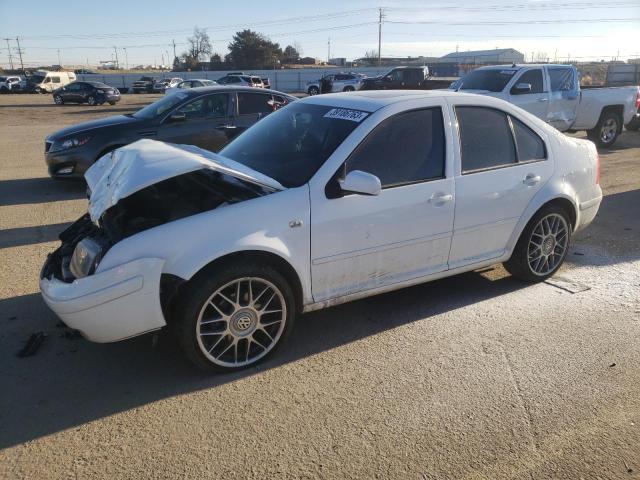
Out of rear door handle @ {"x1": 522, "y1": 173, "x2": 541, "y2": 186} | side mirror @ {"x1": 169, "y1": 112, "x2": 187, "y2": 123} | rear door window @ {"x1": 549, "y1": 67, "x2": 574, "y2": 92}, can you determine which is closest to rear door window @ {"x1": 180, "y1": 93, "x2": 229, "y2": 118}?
side mirror @ {"x1": 169, "y1": 112, "x2": 187, "y2": 123}

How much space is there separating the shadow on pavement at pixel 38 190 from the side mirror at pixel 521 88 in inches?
345

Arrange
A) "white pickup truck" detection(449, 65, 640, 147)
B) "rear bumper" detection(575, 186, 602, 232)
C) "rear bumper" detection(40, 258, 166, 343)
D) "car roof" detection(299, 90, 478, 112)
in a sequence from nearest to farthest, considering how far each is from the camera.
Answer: "rear bumper" detection(40, 258, 166, 343) → "car roof" detection(299, 90, 478, 112) → "rear bumper" detection(575, 186, 602, 232) → "white pickup truck" detection(449, 65, 640, 147)

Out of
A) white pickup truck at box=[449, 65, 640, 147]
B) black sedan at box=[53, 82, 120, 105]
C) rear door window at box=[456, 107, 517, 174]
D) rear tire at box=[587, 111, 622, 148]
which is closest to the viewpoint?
rear door window at box=[456, 107, 517, 174]

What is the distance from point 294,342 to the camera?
12.3 ft

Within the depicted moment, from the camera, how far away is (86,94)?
34656 millimetres

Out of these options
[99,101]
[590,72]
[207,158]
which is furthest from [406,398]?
[590,72]

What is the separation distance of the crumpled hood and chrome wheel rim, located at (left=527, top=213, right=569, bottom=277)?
8.04 ft

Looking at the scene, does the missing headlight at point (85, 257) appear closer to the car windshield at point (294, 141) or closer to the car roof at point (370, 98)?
the car windshield at point (294, 141)

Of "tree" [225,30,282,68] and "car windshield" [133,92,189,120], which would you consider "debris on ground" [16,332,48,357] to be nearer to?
"car windshield" [133,92,189,120]

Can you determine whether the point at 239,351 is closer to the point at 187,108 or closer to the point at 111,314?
the point at 111,314

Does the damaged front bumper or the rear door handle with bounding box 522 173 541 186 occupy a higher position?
the rear door handle with bounding box 522 173 541 186

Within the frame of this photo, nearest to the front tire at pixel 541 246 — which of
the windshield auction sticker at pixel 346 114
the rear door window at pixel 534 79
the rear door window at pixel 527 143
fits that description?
the rear door window at pixel 527 143

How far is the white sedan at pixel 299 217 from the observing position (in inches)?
120

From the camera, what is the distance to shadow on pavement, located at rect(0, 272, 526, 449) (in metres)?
2.96
